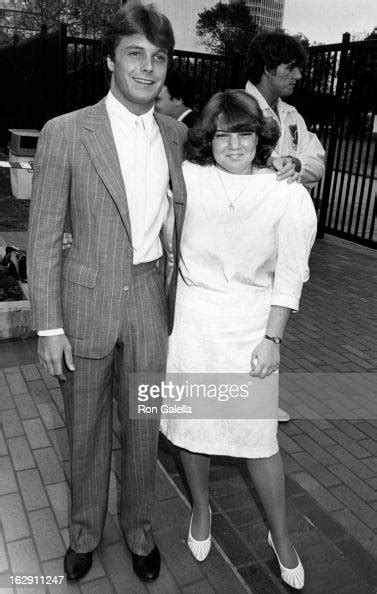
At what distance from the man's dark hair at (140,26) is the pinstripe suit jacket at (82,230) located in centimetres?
25

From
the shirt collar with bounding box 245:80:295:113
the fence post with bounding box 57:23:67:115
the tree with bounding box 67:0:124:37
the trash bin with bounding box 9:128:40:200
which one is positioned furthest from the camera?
the tree with bounding box 67:0:124:37

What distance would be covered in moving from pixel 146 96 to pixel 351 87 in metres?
7.82

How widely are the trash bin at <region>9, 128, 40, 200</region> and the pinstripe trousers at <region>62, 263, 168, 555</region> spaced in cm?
871

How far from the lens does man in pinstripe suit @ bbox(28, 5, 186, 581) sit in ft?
6.77

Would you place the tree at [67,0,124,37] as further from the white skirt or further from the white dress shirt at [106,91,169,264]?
the white skirt

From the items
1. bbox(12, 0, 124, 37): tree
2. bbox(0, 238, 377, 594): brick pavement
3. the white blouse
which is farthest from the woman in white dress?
bbox(12, 0, 124, 37): tree

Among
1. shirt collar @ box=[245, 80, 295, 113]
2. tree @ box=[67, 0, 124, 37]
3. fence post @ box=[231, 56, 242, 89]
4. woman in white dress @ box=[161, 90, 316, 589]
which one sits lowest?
woman in white dress @ box=[161, 90, 316, 589]

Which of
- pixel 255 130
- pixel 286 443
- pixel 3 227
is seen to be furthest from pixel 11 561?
pixel 3 227

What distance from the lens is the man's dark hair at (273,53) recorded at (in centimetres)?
319

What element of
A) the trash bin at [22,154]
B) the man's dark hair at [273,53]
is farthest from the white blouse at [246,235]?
the trash bin at [22,154]

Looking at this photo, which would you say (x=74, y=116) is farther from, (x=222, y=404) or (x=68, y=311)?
(x=222, y=404)

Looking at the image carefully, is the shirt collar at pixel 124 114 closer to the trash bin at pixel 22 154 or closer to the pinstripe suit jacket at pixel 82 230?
the pinstripe suit jacket at pixel 82 230

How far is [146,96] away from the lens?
82.8 inches

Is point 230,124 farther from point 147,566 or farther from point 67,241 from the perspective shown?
point 147,566
